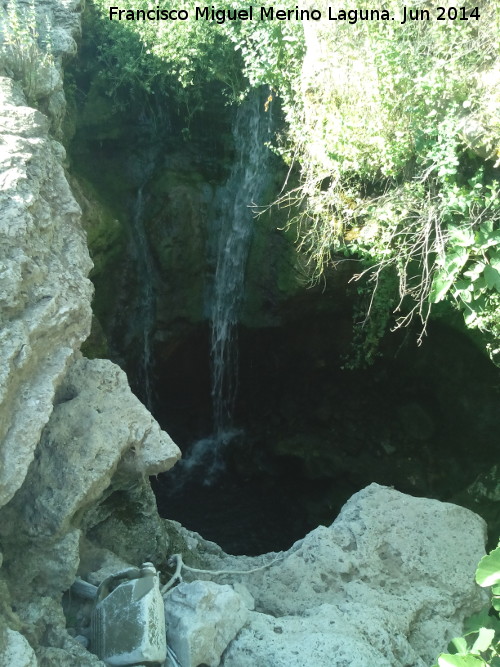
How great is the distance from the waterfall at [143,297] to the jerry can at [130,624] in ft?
17.2

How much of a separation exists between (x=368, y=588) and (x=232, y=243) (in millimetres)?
4997

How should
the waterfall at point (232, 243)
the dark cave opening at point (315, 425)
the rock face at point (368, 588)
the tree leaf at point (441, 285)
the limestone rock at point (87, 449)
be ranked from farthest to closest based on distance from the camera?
1. the waterfall at point (232, 243)
2. the dark cave opening at point (315, 425)
3. the tree leaf at point (441, 285)
4. the limestone rock at point (87, 449)
5. the rock face at point (368, 588)

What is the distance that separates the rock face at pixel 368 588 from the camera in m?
3.01

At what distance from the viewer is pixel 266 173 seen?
7266 millimetres

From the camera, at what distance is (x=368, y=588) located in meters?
3.64

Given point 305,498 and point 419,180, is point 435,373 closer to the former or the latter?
point 305,498

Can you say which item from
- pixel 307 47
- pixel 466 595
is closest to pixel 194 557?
pixel 466 595

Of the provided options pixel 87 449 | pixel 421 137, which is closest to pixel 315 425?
pixel 421 137

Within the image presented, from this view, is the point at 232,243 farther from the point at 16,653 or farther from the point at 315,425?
the point at 16,653

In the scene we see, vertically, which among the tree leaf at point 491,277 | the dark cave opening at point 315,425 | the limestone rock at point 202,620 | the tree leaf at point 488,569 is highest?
the tree leaf at point 491,277

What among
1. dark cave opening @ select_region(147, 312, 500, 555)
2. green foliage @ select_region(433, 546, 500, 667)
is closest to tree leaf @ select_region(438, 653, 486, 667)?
green foliage @ select_region(433, 546, 500, 667)

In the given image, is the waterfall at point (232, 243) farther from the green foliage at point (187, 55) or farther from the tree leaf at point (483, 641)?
the tree leaf at point (483, 641)

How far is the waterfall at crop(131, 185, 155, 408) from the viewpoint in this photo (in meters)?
7.86

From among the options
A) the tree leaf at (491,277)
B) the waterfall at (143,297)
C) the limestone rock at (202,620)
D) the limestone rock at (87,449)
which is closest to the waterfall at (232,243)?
the waterfall at (143,297)
